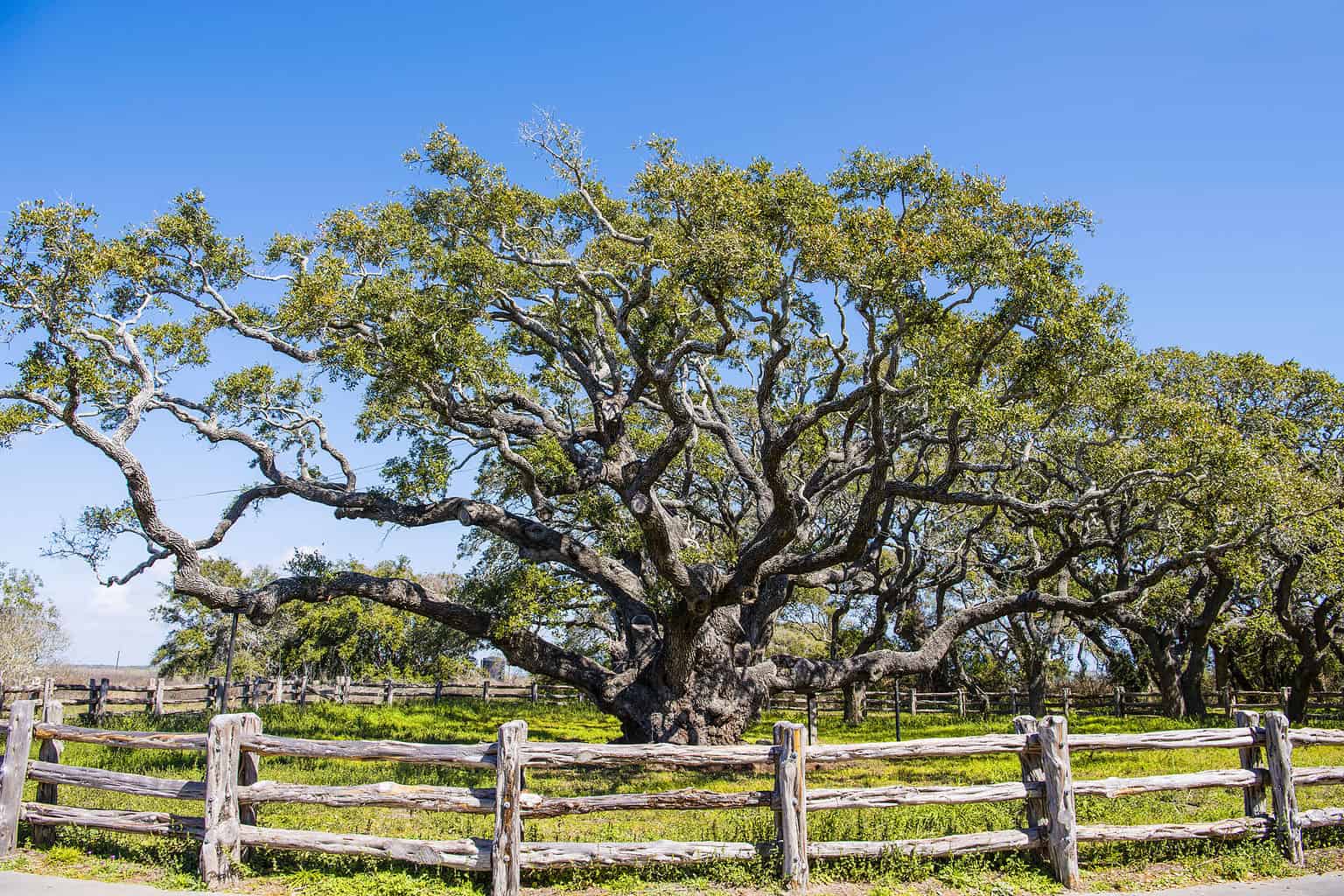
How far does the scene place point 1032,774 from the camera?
7.71m

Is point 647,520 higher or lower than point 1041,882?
higher

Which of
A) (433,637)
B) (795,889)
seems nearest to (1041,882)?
(795,889)

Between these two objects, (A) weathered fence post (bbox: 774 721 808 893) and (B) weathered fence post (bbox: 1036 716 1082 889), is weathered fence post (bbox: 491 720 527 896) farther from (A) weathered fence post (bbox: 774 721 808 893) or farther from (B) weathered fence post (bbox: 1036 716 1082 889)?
(B) weathered fence post (bbox: 1036 716 1082 889)

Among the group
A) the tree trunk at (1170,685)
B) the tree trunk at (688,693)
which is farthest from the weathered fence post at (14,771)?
the tree trunk at (1170,685)

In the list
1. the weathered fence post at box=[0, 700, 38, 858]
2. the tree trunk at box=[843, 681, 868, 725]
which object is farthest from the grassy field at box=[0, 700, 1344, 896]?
the tree trunk at box=[843, 681, 868, 725]

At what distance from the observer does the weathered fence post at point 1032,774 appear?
759cm

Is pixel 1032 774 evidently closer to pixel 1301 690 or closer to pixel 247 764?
pixel 247 764

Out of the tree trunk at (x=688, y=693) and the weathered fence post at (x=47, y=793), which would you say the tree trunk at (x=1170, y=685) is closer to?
the tree trunk at (x=688, y=693)

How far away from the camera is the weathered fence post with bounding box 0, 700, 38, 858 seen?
25.4 feet

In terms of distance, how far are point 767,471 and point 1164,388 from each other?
14.3m

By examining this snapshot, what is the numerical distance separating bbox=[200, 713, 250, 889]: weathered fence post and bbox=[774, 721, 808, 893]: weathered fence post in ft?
14.8

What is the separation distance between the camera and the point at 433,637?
33.1m

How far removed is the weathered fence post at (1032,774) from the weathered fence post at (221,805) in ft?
22.0

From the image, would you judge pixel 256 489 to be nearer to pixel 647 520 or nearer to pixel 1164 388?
pixel 647 520
